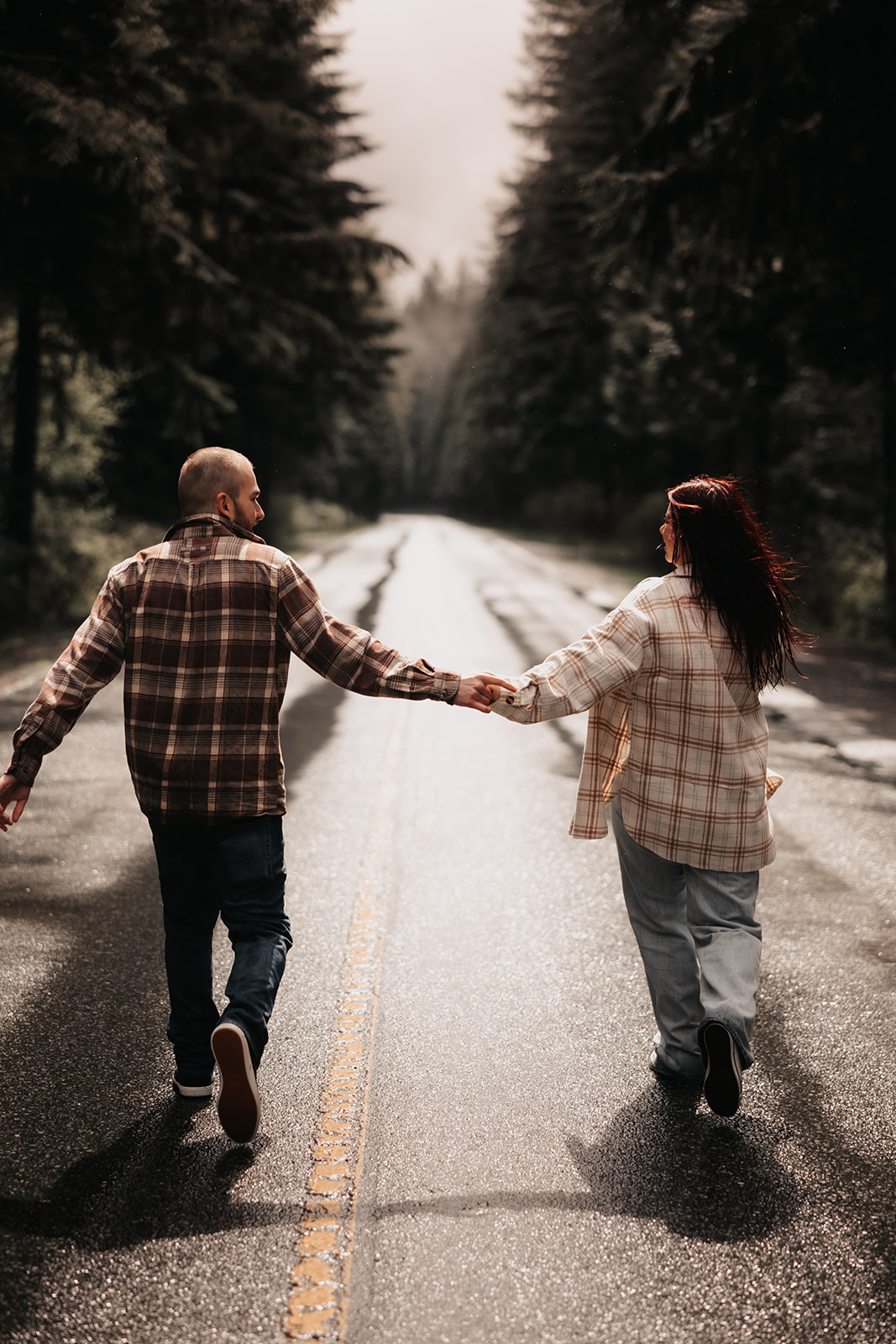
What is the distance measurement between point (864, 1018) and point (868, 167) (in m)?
11.1

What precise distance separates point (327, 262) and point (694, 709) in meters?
20.4

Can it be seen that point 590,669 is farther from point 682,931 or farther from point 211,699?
point 211,699

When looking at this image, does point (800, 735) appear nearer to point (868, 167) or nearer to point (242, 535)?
point (868, 167)

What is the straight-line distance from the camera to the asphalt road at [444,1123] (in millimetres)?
2766

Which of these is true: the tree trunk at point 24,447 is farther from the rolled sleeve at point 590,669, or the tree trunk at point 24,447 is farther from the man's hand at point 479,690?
the rolled sleeve at point 590,669

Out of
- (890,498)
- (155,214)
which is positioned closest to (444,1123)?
(155,214)

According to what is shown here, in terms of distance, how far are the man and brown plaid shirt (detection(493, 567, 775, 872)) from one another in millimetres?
523

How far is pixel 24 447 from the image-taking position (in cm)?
1664

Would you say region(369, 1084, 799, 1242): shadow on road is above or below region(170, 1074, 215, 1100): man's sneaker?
above

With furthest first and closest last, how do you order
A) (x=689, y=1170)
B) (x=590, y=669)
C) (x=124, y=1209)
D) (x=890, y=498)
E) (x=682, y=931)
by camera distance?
Answer: (x=890, y=498) < (x=682, y=931) < (x=590, y=669) < (x=689, y=1170) < (x=124, y=1209)

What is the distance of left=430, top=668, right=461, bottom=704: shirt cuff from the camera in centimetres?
376

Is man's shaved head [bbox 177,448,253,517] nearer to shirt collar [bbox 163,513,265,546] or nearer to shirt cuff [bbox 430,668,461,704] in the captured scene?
shirt collar [bbox 163,513,265,546]

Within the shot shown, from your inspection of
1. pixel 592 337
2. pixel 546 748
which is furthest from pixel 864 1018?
pixel 592 337

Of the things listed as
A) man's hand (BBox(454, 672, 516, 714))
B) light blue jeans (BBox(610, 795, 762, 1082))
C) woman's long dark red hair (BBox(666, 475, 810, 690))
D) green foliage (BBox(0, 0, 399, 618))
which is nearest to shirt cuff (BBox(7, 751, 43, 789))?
man's hand (BBox(454, 672, 516, 714))
